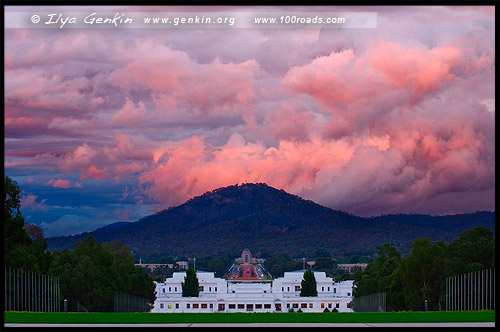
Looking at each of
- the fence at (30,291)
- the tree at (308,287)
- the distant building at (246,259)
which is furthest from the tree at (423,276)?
the distant building at (246,259)

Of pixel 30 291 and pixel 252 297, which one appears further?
→ pixel 252 297

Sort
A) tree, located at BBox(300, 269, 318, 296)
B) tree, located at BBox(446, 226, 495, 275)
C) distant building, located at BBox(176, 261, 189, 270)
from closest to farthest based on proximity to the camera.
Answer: tree, located at BBox(446, 226, 495, 275), tree, located at BBox(300, 269, 318, 296), distant building, located at BBox(176, 261, 189, 270)

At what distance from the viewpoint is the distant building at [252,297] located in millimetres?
44147

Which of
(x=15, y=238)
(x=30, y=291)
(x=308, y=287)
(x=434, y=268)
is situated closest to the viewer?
(x=30, y=291)

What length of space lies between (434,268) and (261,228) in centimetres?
5046

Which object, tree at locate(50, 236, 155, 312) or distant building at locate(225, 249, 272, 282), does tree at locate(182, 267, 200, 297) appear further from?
distant building at locate(225, 249, 272, 282)

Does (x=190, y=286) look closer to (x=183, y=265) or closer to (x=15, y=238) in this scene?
(x=183, y=265)

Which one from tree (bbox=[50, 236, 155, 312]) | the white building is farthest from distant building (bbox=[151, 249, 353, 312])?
tree (bbox=[50, 236, 155, 312])

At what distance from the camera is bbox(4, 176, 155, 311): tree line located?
24.2m

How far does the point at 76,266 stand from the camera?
30.9 m

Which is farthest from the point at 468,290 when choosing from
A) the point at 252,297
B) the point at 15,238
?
the point at 252,297

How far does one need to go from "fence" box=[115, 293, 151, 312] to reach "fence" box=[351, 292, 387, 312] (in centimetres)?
1032
